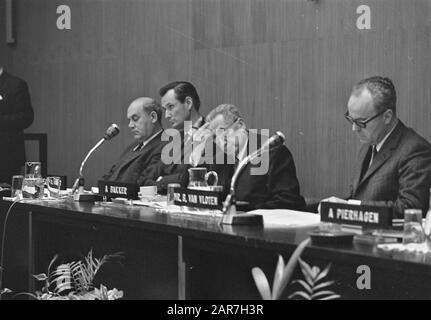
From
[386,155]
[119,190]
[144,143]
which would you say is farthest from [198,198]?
[144,143]

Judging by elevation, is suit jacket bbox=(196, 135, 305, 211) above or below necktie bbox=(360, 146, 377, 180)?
below

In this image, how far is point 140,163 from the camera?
199 inches

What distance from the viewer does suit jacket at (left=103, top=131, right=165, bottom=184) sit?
5.01 meters

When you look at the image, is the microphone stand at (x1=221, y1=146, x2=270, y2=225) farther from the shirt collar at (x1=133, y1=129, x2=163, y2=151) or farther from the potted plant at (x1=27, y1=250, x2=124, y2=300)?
the shirt collar at (x1=133, y1=129, x2=163, y2=151)

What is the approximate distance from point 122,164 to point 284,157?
5.03ft

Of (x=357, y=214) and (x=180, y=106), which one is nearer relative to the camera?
(x=357, y=214)

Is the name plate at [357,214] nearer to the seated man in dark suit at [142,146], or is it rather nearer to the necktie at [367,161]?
the necktie at [367,161]

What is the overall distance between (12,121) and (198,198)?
133 inches

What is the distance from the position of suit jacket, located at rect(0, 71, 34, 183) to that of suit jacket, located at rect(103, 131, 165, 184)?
1.15 m

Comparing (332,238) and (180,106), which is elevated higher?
(180,106)

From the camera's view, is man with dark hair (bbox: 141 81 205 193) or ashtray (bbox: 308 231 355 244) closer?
ashtray (bbox: 308 231 355 244)

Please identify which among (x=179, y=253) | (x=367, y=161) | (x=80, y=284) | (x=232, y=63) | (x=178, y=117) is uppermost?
(x=232, y=63)

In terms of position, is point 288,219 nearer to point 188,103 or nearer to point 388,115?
point 388,115

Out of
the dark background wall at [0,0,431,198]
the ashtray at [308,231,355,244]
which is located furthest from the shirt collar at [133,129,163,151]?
the ashtray at [308,231,355,244]
